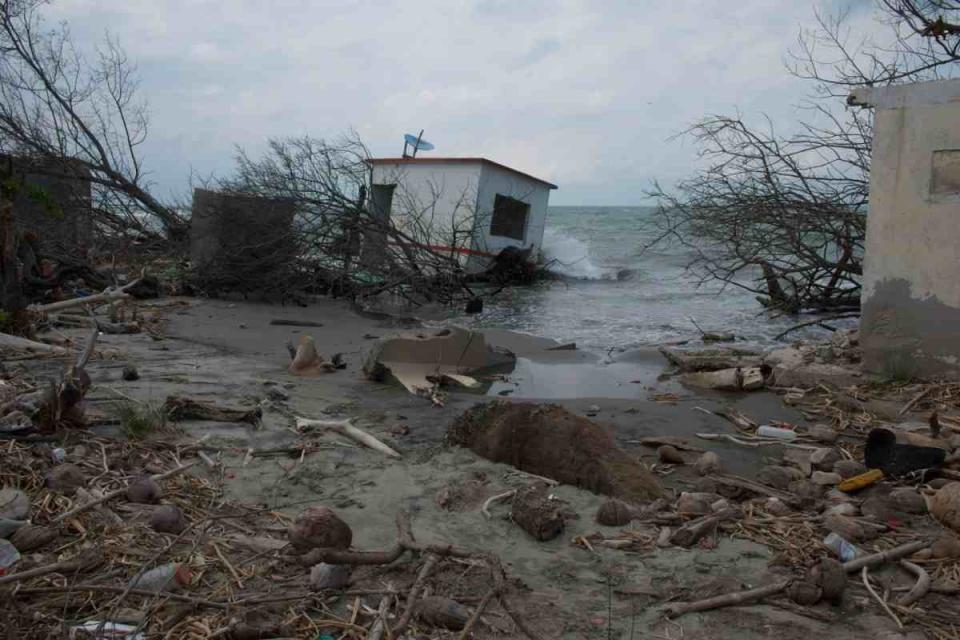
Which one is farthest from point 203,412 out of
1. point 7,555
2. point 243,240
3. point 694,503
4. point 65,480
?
point 243,240

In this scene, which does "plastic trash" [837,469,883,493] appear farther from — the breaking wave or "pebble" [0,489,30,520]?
the breaking wave

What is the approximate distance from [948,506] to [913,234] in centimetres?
350

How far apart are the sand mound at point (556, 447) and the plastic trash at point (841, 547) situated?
0.84 m

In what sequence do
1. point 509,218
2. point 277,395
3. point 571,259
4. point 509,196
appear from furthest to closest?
point 571,259, point 509,218, point 509,196, point 277,395

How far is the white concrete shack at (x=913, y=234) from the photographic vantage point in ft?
19.4

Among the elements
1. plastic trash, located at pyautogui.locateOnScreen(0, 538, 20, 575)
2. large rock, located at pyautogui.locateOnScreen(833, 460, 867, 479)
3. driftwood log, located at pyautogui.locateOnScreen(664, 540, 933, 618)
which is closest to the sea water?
large rock, located at pyautogui.locateOnScreen(833, 460, 867, 479)

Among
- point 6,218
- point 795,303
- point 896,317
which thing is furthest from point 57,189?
point 896,317

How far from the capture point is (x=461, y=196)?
17.3m

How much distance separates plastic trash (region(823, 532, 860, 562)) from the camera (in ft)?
9.45

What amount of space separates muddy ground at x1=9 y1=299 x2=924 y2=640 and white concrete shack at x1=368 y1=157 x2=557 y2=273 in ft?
28.4

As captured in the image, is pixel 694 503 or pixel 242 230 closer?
pixel 694 503

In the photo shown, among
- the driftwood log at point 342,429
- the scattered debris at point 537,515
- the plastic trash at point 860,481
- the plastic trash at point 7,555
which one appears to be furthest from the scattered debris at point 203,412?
the plastic trash at point 860,481

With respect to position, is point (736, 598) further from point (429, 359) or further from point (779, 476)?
point (429, 359)

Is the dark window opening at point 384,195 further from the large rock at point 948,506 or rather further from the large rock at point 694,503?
the large rock at point 948,506
